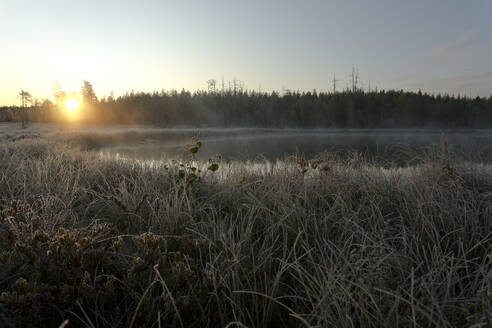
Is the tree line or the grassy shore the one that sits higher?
the tree line

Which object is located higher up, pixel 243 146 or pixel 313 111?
pixel 313 111

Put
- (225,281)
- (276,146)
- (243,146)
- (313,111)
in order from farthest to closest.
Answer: (313,111) → (276,146) → (243,146) → (225,281)

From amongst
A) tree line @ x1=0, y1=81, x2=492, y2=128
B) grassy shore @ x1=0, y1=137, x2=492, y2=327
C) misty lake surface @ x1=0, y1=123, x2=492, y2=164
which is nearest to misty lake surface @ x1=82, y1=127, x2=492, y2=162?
misty lake surface @ x1=0, y1=123, x2=492, y2=164

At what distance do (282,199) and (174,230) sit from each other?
47.3 inches

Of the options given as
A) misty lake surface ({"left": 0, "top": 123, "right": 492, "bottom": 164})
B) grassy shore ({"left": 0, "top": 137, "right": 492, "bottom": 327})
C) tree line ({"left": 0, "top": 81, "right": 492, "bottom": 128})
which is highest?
tree line ({"left": 0, "top": 81, "right": 492, "bottom": 128})

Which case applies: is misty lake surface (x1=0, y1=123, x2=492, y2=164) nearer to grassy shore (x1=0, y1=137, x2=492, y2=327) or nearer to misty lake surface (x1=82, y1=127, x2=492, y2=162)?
misty lake surface (x1=82, y1=127, x2=492, y2=162)

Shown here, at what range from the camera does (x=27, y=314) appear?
4.68 ft

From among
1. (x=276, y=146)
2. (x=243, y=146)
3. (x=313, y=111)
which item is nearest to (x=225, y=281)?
(x=243, y=146)

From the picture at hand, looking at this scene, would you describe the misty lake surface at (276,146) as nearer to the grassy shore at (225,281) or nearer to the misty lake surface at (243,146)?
the misty lake surface at (243,146)

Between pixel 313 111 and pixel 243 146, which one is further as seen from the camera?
pixel 313 111

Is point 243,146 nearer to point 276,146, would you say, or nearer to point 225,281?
point 276,146

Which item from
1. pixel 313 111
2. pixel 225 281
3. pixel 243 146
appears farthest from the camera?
pixel 313 111

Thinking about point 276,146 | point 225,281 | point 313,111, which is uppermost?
point 313,111

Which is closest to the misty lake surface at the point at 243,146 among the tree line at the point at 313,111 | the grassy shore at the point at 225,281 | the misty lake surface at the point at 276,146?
the misty lake surface at the point at 276,146
